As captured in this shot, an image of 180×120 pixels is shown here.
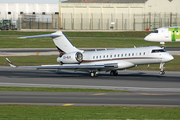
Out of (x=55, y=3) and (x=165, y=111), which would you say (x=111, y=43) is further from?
(x=165, y=111)

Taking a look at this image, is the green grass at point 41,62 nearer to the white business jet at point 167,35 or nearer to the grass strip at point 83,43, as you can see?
the white business jet at point 167,35

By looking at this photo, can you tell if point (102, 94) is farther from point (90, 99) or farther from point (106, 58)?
point (106, 58)

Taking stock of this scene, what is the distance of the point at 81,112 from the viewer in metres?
18.7

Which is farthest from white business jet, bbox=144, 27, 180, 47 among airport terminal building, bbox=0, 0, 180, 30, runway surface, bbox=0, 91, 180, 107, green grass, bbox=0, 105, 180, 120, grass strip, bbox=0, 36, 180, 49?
green grass, bbox=0, 105, 180, 120

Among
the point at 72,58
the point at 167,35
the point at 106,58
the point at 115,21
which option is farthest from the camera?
the point at 115,21

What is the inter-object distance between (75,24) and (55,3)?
20.9 metres

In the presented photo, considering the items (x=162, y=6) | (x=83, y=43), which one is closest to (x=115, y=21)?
(x=162, y=6)

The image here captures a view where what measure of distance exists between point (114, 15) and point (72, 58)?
251 feet

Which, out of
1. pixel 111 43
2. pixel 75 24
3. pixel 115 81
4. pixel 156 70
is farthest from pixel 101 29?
pixel 115 81

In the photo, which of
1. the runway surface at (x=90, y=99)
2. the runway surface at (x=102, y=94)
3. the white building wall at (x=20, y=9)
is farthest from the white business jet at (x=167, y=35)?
the white building wall at (x=20, y=9)

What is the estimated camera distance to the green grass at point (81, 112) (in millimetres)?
17266

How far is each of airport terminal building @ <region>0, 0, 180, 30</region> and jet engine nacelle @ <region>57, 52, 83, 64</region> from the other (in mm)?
74795

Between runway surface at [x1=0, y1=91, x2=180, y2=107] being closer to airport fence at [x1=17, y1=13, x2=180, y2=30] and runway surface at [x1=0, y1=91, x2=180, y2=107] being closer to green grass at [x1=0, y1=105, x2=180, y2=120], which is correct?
green grass at [x1=0, y1=105, x2=180, y2=120]

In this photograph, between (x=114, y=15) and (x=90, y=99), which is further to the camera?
(x=114, y=15)
